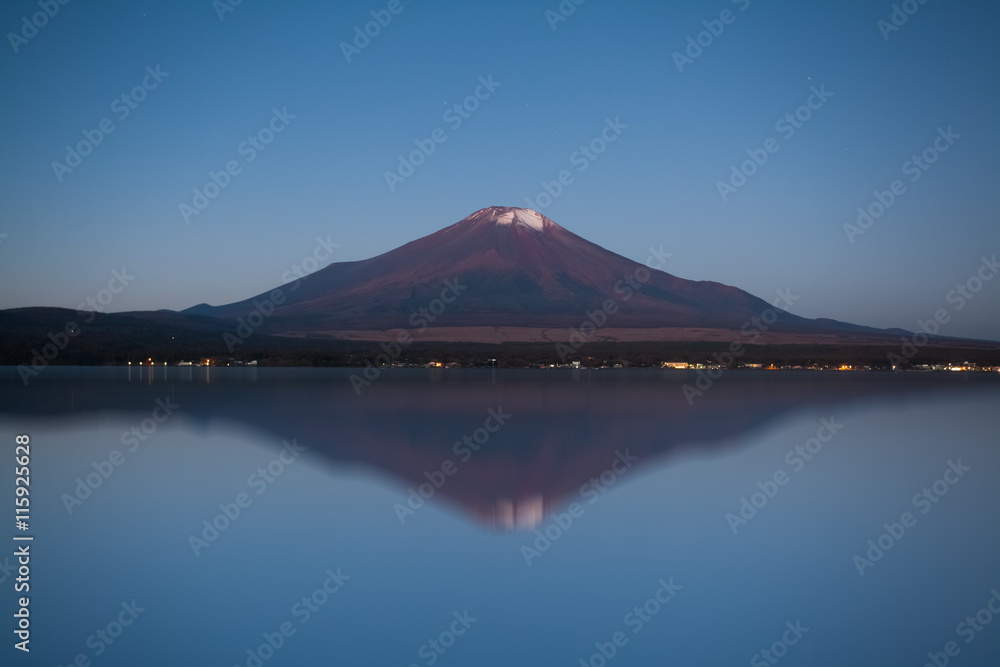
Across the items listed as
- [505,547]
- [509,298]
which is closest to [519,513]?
[505,547]

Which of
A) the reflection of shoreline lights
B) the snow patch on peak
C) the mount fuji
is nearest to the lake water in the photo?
the reflection of shoreline lights

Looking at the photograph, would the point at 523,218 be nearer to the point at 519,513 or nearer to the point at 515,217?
the point at 515,217

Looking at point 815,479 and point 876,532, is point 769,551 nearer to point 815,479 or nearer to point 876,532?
point 876,532

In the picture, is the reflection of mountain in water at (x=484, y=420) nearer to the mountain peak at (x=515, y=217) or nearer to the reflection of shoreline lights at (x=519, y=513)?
the reflection of shoreline lights at (x=519, y=513)

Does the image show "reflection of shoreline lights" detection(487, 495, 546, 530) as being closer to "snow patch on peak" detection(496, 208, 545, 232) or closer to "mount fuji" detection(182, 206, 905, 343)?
"mount fuji" detection(182, 206, 905, 343)

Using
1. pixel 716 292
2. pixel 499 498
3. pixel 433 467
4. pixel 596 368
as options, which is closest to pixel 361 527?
pixel 499 498
